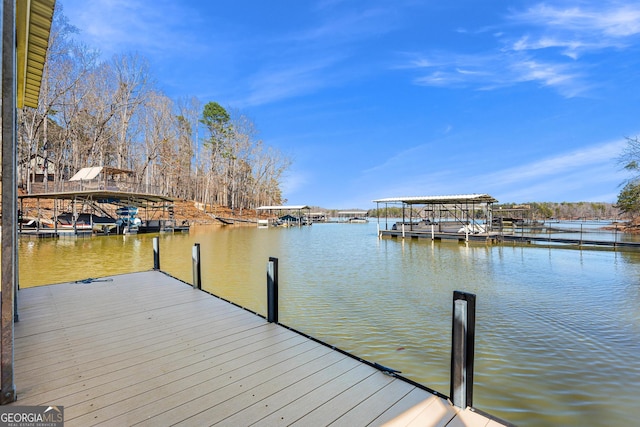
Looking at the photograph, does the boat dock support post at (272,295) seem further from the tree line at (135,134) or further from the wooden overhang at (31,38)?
the tree line at (135,134)

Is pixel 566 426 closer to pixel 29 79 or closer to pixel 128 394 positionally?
pixel 128 394

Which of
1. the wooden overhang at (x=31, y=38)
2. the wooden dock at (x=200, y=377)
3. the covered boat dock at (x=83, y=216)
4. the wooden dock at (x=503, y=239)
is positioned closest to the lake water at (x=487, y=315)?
the wooden dock at (x=200, y=377)

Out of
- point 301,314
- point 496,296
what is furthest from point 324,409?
point 496,296

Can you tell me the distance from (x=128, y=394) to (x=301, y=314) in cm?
362

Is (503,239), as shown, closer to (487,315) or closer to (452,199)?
(452,199)

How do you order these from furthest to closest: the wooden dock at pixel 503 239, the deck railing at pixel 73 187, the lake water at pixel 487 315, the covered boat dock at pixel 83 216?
the deck railing at pixel 73 187, the covered boat dock at pixel 83 216, the wooden dock at pixel 503 239, the lake water at pixel 487 315

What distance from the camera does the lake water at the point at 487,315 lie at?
3.24 metres

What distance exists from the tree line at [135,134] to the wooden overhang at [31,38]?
68.0 feet

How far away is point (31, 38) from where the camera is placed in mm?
4094

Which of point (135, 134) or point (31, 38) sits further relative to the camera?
point (135, 134)

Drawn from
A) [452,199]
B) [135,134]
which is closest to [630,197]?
[452,199]

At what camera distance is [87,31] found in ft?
84.0

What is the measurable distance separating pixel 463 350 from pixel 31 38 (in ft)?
20.7

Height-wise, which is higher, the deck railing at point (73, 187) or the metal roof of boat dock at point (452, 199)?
the deck railing at point (73, 187)
